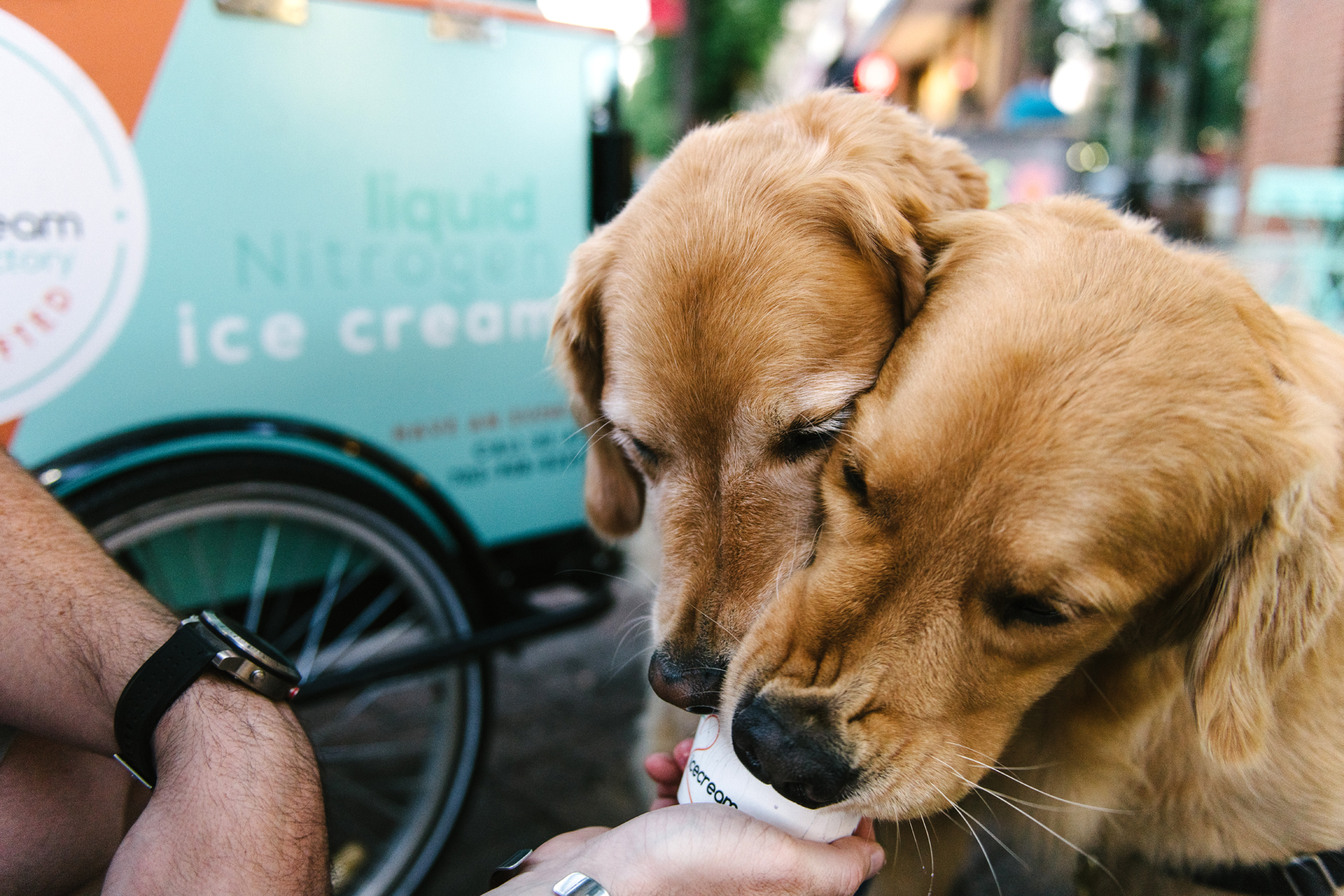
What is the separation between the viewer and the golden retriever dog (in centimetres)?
137

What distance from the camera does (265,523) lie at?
2.65 m

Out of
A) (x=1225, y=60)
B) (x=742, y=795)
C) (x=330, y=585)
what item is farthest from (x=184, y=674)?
(x=1225, y=60)

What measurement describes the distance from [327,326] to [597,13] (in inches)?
58.7

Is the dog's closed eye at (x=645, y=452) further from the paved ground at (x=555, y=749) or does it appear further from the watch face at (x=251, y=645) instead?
the watch face at (x=251, y=645)

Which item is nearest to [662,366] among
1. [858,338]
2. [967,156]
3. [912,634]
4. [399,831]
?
[858,338]

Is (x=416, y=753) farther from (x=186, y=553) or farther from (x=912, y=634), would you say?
(x=912, y=634)

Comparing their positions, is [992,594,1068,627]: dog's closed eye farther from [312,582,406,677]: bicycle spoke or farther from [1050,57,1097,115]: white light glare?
[1050,57,1097,115]: white light glare

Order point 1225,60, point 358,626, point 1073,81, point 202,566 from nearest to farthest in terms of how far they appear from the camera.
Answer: point 202,566 → point 358,626 → point 1073,81 → point 1225,60

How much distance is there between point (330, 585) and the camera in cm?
282

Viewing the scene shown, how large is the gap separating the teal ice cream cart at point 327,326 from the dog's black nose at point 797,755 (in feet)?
4.17

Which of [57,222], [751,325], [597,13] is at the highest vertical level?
[597,13]

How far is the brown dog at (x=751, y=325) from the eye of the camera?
1762mm

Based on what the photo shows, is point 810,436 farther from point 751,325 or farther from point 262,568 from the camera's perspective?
point 262,568

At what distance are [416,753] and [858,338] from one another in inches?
107
